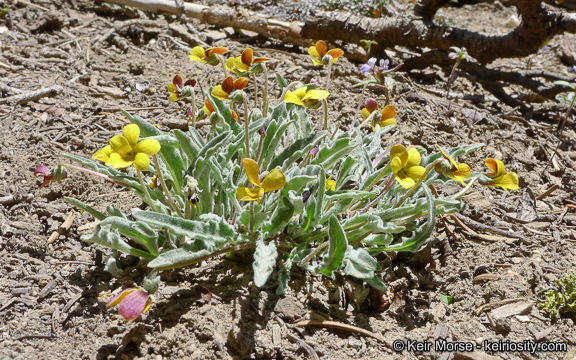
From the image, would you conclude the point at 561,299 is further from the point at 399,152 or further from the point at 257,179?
the point at 257,179

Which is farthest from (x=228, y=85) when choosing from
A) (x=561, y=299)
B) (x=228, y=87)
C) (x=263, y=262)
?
(x=561, y=299)

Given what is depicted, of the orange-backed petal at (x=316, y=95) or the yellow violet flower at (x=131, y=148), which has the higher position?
the orange-backed petal at (x=316, y=95)

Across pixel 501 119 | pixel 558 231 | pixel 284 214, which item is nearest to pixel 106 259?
pixel 284 214

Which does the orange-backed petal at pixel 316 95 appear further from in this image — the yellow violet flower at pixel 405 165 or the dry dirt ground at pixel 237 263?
the dry dirt ground at pixel 237 263

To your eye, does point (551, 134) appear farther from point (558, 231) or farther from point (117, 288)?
point (117, 288)

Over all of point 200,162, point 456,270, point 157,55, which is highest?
point 200,162

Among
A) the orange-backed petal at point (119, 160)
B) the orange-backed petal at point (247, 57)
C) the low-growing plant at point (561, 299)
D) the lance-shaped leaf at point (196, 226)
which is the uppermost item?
the orange-backed petal at point (247, 57)

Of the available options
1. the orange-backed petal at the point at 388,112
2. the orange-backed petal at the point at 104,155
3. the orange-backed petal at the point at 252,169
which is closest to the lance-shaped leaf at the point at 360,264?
the orange-backed petal at the point at 252,169
